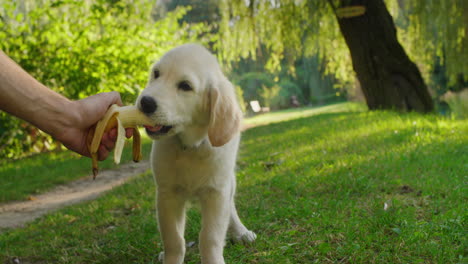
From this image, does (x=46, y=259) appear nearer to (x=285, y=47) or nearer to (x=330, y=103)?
(x=285, y=47)

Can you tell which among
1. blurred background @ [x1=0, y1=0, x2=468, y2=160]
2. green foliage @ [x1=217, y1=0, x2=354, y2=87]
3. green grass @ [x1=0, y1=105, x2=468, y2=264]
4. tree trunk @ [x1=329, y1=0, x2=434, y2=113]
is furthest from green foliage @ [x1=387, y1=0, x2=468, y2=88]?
green grass @ [x1=0, y1=105, x2=468, y2=264]

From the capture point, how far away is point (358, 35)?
368 inches

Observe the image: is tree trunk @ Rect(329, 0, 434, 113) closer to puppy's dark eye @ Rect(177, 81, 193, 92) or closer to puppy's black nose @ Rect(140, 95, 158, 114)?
puppy's dark eye @ Rect(177, 81, 193, 92)

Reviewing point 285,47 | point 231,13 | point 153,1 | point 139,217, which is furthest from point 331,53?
point 139,217

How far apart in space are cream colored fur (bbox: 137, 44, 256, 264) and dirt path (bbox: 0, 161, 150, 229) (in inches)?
99.3

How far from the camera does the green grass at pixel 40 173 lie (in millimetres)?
6039

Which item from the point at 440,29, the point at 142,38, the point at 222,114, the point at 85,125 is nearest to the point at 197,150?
the point at 222,114

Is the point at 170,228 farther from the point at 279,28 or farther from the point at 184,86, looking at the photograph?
the point at 279,28

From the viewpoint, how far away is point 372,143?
5656mm

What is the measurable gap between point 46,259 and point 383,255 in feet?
7.32

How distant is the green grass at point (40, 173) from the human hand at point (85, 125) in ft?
12.2

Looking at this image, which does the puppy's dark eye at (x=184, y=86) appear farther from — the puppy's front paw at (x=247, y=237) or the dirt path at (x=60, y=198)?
the dirt path at (x=60, y=198)

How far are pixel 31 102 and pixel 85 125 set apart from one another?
317 millimetres

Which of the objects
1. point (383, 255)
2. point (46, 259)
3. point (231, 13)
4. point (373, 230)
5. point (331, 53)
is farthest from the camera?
point (331, 53)
